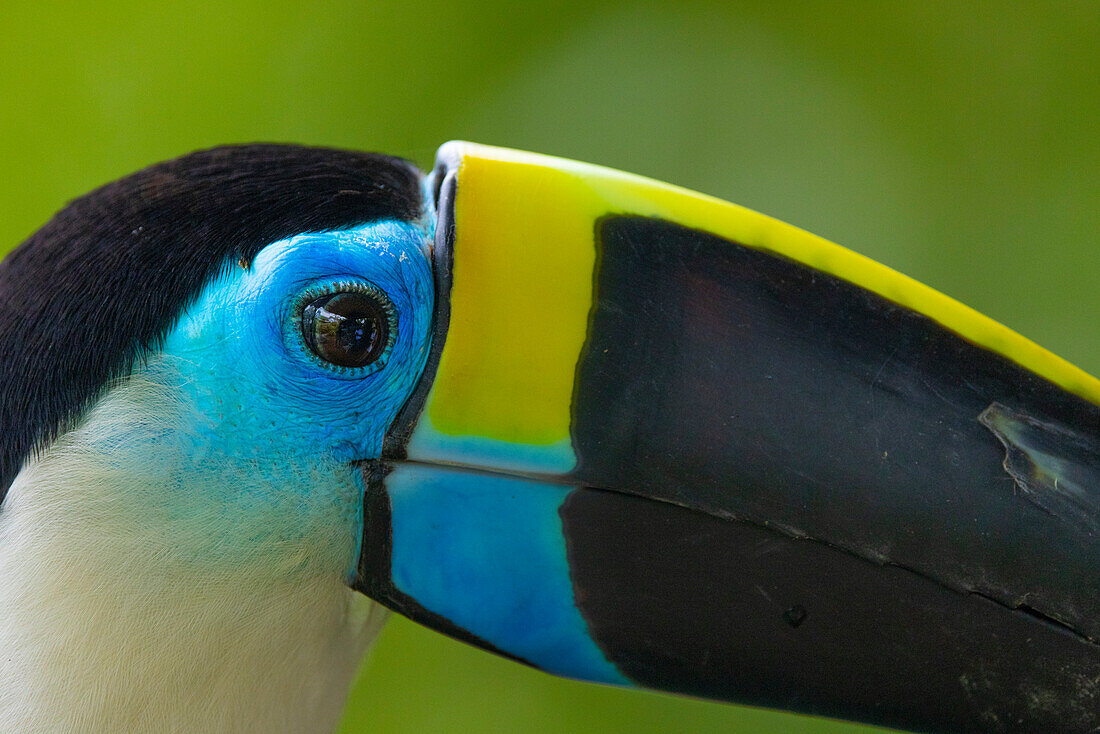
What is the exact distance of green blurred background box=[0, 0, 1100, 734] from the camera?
12.6 feet

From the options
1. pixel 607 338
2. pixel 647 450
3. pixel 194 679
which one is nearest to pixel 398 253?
pixel 607 338

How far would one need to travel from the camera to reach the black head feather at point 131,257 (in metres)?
1.39

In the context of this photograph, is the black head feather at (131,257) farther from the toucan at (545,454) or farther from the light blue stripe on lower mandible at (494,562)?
the light blue stripe on lower mandible at (494,562)

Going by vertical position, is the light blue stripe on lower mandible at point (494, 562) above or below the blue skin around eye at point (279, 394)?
below

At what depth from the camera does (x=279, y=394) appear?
55.7 inches

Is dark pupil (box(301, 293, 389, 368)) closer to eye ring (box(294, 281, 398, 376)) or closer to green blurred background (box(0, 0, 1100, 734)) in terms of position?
eye ring (box(294, 281, 398, 376))

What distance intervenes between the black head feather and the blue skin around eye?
0.03 meters

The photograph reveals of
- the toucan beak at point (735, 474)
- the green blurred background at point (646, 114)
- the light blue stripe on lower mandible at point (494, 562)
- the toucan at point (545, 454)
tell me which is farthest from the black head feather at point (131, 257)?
the green blurred background at point (646, 114)

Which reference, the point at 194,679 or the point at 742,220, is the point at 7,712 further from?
the point at 742,220

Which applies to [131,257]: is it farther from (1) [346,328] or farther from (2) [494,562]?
(2) [494,562]

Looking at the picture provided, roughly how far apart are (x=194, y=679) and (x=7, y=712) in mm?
226

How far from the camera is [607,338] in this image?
54.7 inches

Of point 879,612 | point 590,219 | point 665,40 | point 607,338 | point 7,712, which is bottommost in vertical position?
point 7,712

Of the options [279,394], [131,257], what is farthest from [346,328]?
[131,257]
